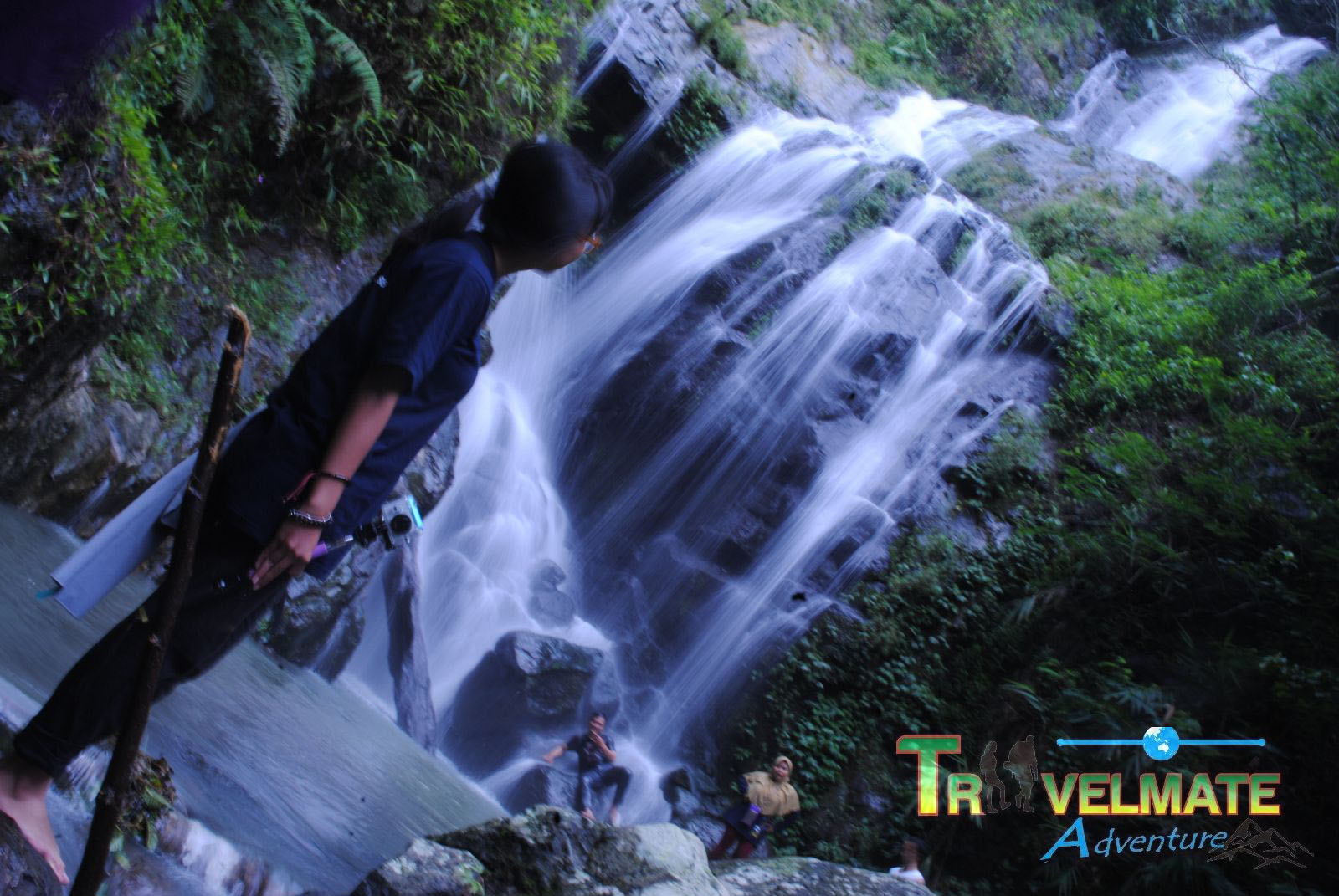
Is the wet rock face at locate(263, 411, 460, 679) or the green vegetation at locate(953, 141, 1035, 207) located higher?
the green vegetation at locate(953, 141, 1035, 207)

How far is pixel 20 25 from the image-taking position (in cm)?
155

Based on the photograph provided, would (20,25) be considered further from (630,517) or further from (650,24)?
(650,24)

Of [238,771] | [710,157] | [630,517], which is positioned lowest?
[238,771]

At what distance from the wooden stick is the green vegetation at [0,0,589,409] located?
3.09 m

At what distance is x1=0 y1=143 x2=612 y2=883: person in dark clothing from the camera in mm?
1664

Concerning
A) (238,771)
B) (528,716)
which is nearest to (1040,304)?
(528,716)

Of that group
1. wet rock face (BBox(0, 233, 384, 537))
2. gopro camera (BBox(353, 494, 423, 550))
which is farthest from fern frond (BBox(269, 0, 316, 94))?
gopro camera (BBox(353, 494, 423, 550))

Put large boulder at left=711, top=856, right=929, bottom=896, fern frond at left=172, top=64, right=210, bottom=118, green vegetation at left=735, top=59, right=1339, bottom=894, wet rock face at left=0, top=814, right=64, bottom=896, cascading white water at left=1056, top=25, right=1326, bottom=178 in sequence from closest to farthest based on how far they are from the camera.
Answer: wet rock face at left=0, top=814, right=64, bottom=896 → large boulder at left=711, top=856, right=929, bottom=896 → fern frond at left=172, top=64, right=210, bottom=118 → green vegetation at left=735, top=59, right=1339, bottom=894 → cascading white water at left=1056, top=25, right=1326, bottom=178

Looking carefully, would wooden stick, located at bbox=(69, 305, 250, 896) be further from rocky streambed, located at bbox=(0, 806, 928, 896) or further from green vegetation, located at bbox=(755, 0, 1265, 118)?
green vegetation, located at bbox=(755, 0, 1265, 118)

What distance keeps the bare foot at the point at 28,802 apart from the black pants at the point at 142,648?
3 cm

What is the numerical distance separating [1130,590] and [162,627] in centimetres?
690

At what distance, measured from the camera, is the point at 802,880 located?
2922mm

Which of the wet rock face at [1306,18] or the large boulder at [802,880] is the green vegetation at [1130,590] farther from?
the wet rock face at [1306,18]

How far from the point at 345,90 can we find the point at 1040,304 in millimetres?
8051
